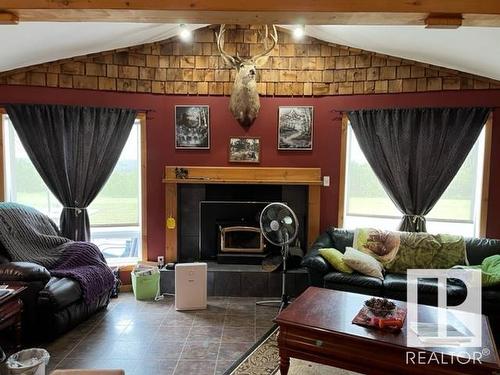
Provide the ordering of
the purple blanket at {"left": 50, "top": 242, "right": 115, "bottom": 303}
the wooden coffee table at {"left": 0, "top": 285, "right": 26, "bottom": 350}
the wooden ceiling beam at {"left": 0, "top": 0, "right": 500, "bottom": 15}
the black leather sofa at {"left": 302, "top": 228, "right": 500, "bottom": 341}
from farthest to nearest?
1. the purple blanket at {"left": 50, "top": 242, "right": 115, "bottom": 303}
2. the black leather sofa at {"left": 302, "top": 228, "right": 500, "bottom": 341}
3. the wooden coffee table at {"left": 0, "top": 285, "right": 26, "bottom": 350}
4. the wooden ceiling beam at {"left": 0, "top": 0, "right": 500, "bottom": 15}

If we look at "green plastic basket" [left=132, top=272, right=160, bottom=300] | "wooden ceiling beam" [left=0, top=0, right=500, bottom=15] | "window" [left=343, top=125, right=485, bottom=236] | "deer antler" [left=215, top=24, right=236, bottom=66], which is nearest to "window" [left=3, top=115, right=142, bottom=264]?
"green plastic basket" [left=132, top=272, right=160, bottom=300]

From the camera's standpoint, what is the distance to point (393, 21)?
2.22 m

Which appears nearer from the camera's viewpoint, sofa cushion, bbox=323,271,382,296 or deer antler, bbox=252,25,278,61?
sofa cushion, bbox=323,271,382,296

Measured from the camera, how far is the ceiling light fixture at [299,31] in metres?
4.34

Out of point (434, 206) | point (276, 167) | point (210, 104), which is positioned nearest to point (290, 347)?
point (276, 167)

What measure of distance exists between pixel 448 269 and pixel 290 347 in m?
2.13

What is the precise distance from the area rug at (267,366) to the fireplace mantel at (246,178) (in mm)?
1998

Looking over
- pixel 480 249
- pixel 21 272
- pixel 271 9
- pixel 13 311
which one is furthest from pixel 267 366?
pixel 480 249

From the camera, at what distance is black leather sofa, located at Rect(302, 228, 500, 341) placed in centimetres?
335

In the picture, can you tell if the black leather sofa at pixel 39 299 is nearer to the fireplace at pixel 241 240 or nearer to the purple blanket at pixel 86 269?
the purple blanket at pixel 86 269

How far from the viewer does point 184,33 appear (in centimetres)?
442

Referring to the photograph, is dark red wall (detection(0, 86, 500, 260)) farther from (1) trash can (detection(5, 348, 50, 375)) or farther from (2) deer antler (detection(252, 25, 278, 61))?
(1) trash can (detection(5, 348, 50, 375))

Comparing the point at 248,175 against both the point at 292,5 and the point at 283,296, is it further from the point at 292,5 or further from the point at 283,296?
the point at 292,5

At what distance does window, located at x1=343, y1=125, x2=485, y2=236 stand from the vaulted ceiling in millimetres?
1078
